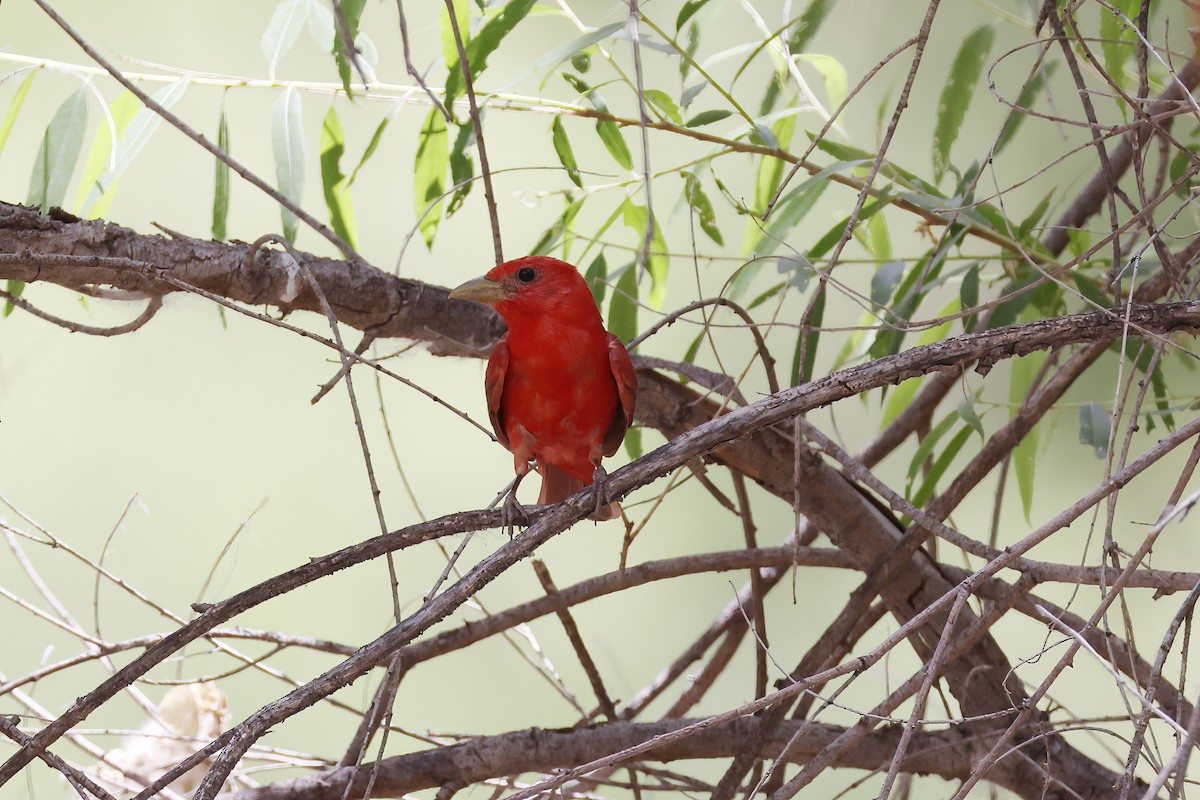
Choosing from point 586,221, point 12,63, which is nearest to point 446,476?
point 586,221

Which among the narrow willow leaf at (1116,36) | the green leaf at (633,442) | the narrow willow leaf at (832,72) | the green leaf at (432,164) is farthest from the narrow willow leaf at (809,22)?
the green leaf at (633,442)

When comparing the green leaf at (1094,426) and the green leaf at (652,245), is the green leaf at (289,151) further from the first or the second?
the green leaf at (1094,426)

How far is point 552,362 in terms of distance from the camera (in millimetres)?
2057

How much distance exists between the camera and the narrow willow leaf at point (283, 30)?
2014 millimetres

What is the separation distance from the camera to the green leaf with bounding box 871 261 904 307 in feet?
6.62

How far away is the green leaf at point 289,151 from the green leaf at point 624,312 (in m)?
0.65

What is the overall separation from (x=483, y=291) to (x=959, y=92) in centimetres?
93

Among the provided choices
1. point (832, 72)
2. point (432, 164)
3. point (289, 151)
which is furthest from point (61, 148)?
point (832, 72)

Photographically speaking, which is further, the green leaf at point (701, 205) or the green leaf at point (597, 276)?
the green leaf at point (597, 276)

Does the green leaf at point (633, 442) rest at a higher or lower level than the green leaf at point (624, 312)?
lower

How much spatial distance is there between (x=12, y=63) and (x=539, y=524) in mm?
2143

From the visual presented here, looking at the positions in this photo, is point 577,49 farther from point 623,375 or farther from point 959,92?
point 959,92

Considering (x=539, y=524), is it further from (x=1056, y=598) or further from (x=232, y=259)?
(x=1056, y=598)

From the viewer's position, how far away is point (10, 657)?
3.11 metres
